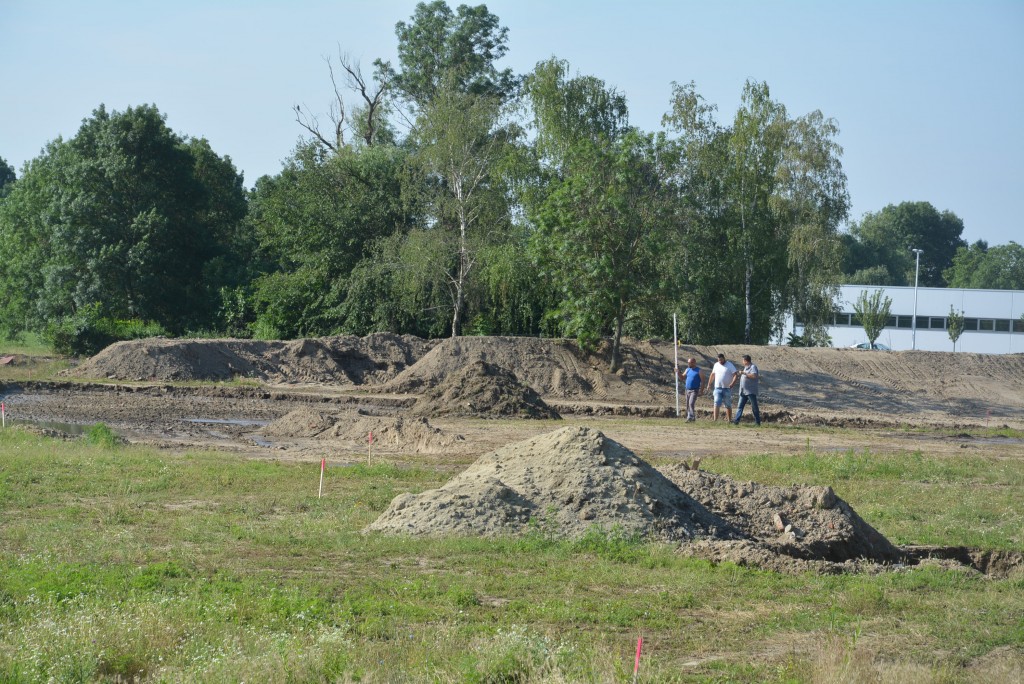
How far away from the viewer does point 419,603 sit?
8875 millimetres

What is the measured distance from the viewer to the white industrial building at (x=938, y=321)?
6581 cm

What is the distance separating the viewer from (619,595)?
31.1 ft

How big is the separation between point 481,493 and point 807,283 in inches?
1410

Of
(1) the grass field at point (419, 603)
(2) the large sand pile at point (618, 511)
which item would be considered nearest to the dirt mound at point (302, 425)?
(1) the grass field at point (419, 603)

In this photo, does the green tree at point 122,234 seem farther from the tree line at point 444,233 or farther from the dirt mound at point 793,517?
the dirt mound at point 793,517

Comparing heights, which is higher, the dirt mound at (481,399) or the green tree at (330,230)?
the green tree at (330,230)

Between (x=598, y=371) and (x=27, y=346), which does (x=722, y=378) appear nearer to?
(x=598, y=371)

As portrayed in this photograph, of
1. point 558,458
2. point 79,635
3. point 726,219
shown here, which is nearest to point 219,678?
point 79,635

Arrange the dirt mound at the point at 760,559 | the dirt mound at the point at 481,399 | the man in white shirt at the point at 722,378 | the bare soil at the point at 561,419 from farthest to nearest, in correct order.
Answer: the dirt mound at the point at 481,399 < the man in white shirt at the point at 722,378 < the bare soil at the point at 561,419 < the dirt mound at the point at 760,559

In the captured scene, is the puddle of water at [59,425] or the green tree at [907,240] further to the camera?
the green tree at [907,240]

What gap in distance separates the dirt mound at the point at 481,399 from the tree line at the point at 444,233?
7.15m

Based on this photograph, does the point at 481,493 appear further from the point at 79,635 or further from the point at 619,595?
the point at 79,635

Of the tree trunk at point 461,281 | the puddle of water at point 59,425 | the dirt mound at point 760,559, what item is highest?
the tree trunk at point 461,281

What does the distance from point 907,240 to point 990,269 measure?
19706mm
